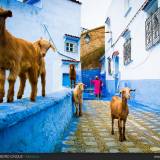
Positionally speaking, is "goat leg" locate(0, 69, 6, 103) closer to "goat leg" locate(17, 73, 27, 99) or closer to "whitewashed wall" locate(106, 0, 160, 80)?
"goat leg" locate(17, 73, 27, 99)

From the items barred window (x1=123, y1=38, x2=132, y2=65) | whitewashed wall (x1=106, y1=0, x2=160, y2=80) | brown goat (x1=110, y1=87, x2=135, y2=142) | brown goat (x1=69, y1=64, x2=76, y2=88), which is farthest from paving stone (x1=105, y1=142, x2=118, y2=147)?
brown goat (x1=69, y1=64, x2=76, y2=88)

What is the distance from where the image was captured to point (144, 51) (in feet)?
19.6

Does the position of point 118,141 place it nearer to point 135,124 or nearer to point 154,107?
point 135,124

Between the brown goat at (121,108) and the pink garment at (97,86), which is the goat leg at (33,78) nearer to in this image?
the brown goat at (121,108)

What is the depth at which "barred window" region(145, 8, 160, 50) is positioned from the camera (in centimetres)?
594

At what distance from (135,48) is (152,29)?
0.47 meters

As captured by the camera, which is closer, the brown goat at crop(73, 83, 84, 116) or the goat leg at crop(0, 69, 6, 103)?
the goat leg at crop(0, 69, 6, 103)

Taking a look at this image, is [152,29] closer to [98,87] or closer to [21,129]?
[98,87]

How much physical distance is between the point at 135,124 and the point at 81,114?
229 cm

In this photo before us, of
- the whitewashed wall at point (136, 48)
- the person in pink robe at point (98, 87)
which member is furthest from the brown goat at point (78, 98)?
the person in pink robe at point (98, 87)

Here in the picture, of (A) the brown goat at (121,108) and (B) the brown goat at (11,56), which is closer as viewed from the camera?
(B) the brown goat at (11,56)

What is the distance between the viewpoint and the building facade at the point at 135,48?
16.1 feet

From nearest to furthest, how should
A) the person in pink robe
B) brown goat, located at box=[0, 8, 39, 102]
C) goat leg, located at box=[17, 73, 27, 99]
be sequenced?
brown goat, located at box=[0, 8, 39, 102] → goat leg, located at box=[17, 73, 27, 99] → the person in pink robe

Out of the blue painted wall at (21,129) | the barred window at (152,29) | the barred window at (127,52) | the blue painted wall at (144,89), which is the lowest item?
the blue painted wall at (21,129)
